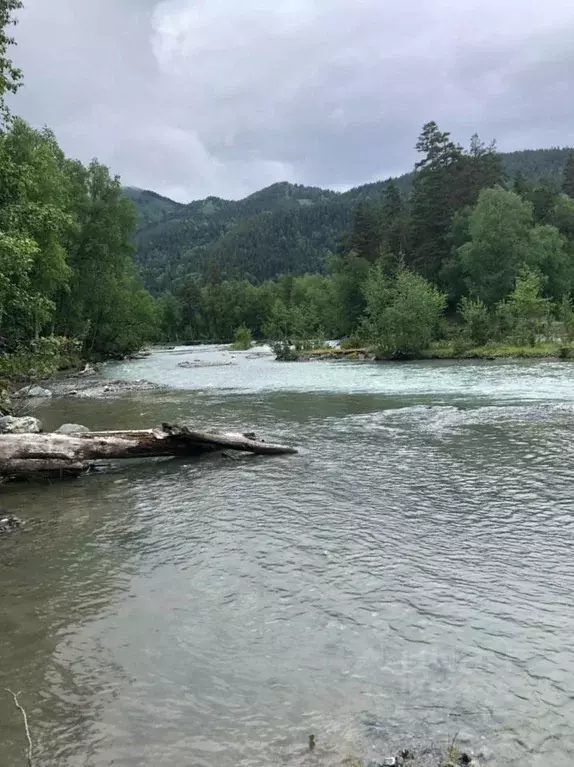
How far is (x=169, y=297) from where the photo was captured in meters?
180

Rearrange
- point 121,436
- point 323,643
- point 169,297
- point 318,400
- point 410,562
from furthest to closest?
point 169,297 < point 318,400 < point 121,436 < point 410,562 < point 323,643

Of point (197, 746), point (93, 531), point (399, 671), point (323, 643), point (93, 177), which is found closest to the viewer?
point (197, 746)

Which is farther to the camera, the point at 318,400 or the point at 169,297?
the point at 169,297

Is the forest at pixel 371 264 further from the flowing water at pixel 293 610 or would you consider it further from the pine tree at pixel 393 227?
the flowing water at pixel 293 610

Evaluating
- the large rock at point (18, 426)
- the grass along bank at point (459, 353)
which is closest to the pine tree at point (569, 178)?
the grass along bank at point (459, 353)

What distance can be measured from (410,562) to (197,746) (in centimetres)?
414

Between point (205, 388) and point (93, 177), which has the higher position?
point (93, 177)

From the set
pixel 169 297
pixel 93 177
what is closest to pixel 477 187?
pixel 93 177

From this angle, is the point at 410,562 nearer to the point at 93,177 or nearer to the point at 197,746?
the point at 197,746

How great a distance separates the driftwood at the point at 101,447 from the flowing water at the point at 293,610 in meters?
0.58

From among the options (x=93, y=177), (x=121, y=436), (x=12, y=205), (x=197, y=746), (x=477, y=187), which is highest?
(x=477, y=187)

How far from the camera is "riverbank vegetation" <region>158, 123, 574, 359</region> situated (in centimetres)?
5394

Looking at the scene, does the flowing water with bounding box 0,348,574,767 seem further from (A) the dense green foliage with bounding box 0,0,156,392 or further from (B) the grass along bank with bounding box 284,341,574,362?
(B) the grass along bank with bounding box 284,341,574,362

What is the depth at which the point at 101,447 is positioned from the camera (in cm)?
1384
